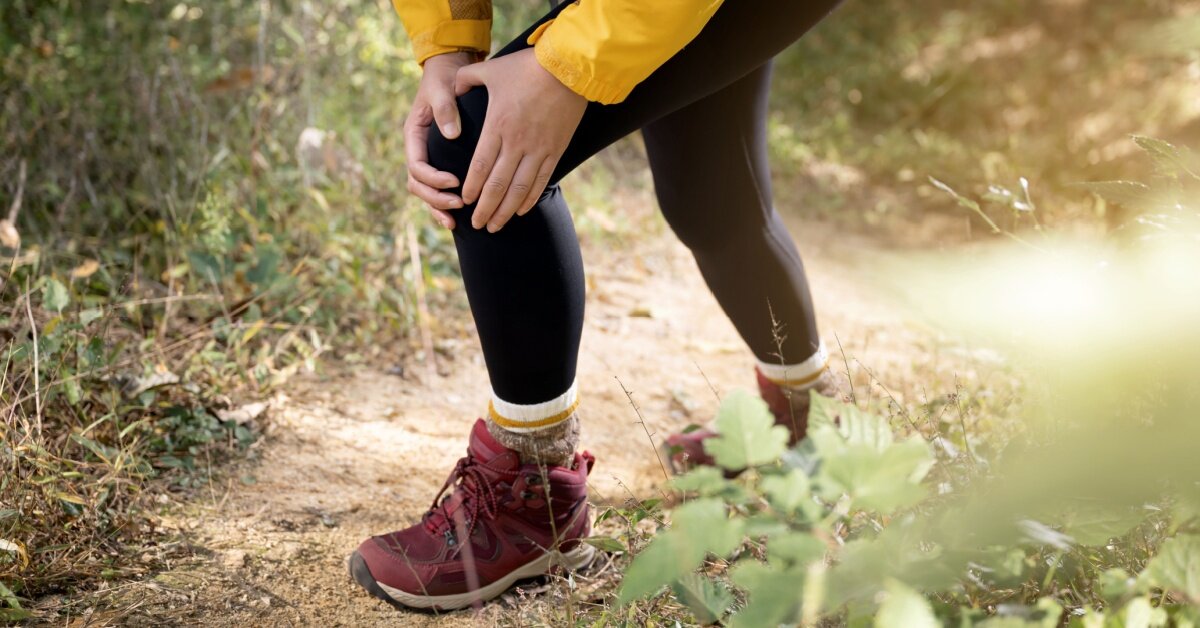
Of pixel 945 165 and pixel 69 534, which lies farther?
pixel 945 165

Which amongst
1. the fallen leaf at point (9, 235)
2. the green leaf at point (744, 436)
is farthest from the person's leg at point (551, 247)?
the fallen leaf at point (9, 235)

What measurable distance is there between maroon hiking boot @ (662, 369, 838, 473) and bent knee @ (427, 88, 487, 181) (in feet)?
2.42

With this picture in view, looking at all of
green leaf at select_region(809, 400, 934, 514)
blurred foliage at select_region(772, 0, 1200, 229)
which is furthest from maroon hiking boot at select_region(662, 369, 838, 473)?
blurred foliage at select_region(772, 0, 1200, 229)

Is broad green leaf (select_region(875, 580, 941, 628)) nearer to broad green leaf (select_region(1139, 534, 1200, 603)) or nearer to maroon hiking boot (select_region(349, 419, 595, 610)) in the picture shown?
broad green leaf (select_region(1139, 534, 1200, 603))

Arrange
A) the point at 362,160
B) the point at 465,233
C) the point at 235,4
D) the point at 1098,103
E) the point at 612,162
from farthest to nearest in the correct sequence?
the point at 1098,103 → the point at 612,162 → the point at 235,4 → the point at 362,160 → the point at 465,233

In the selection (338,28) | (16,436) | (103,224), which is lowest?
(16,436)

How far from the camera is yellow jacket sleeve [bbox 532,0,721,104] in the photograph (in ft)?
3.41

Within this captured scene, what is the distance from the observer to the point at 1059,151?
4.32 metres

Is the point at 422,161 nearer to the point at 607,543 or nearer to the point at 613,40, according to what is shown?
the point at 613,40

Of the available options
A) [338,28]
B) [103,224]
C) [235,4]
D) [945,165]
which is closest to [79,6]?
[235,4]

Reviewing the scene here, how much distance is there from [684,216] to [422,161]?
0.53m

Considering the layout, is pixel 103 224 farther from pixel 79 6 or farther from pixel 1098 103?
pixel 1098 103

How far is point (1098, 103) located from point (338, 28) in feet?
12.4

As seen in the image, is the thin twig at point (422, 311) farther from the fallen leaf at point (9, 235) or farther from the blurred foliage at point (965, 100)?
the blurred foliage at point (965, 100)
